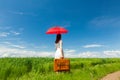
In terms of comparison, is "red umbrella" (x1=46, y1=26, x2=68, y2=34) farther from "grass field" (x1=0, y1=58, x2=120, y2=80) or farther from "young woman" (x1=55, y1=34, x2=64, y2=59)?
"grass field" (x1=0, y1=58, x2=120, y2=80)

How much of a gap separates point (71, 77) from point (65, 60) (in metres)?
1.16

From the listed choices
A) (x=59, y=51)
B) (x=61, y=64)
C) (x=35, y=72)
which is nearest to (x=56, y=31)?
(x=59, y=51)

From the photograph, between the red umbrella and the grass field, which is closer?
the grass field

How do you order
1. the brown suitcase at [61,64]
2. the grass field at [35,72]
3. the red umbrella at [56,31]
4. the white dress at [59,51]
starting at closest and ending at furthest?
the grass field at [35,72] → the brown suitcase at [61,64] → the white dress at [59,51] → the red umbrella at [56,31]

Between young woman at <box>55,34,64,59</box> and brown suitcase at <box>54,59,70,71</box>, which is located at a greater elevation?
young woman at <box>55,34,64,59</box>

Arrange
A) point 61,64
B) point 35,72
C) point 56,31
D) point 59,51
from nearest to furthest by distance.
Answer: point 61,64, point 59,51, point 56,31, point 35,72

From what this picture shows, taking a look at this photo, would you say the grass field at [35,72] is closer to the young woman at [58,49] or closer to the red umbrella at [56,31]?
the young woman at [58,49]

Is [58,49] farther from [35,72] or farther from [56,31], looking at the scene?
[35,72]

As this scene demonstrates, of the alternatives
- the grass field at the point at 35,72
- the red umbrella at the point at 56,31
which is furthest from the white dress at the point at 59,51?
the grass field at the point at 35,72

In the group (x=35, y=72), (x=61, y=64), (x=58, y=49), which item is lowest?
(x=35, y=72)

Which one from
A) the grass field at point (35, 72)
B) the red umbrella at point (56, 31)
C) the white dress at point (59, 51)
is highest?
the red umbrella at point (56, 31)

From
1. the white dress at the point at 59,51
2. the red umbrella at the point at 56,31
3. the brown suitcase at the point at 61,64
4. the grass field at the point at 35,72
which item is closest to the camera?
the grass field at the point at 35,72

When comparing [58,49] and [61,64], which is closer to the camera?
[61,64]

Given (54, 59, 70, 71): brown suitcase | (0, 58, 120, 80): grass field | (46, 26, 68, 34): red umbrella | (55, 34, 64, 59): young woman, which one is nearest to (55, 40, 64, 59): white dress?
(55, 34, 64, 59): young woman
